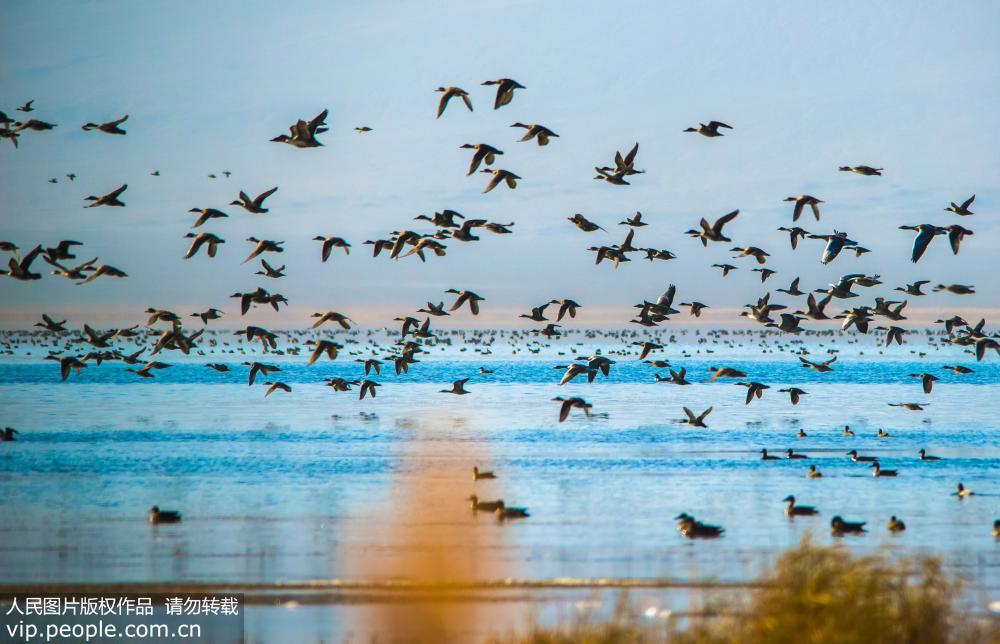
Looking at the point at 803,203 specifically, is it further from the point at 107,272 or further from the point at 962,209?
the point at 107,272

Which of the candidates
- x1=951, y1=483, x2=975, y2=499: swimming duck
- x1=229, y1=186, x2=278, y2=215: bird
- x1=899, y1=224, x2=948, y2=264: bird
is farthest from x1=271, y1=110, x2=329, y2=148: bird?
x1=951, y1=483, x2=975, y2=499: swimming duck

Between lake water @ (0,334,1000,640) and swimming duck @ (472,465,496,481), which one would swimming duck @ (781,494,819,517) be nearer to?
lake water @ (0,334,1000,640)

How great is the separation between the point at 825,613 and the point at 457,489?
22.5 m

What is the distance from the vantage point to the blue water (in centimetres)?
2205

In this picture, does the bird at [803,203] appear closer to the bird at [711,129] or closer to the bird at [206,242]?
the bird at [711,129]

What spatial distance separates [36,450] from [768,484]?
28.4 metres

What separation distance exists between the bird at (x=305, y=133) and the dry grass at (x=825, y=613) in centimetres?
1293

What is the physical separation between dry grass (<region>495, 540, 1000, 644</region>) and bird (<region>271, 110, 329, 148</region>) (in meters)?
12.9

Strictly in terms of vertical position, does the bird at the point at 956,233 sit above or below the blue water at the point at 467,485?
above

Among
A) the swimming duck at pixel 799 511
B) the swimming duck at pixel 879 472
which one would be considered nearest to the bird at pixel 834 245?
the swimming duck at pixel 799 511

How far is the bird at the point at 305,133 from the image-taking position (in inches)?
867

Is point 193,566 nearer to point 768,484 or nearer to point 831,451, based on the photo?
point 768,484

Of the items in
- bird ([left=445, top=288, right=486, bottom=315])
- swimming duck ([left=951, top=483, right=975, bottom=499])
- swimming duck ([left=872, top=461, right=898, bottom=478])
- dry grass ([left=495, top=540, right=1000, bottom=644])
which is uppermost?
bird ([left=445, top=288, right=486, bottom=315])

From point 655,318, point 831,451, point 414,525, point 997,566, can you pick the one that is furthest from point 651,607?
point 831,451
